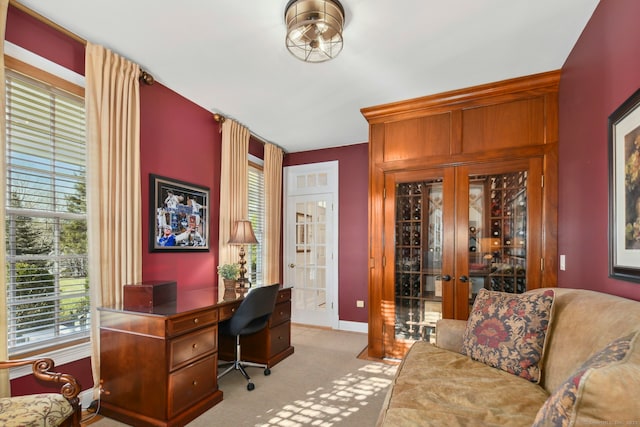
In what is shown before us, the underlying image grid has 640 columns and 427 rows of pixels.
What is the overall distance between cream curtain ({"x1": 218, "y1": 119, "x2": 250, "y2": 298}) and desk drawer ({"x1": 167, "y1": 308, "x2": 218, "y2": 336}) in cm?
129

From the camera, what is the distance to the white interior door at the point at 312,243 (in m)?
4.73

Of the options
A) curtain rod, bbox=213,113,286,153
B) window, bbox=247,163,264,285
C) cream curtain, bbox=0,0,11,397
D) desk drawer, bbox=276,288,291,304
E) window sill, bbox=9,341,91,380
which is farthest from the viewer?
window, bbox=247,163,264,285

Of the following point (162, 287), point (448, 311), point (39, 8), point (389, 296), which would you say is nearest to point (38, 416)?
point (162, 287)

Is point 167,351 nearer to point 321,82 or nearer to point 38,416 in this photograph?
point 38,416

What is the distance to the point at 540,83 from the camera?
2.76 metres

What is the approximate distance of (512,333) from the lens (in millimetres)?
1763

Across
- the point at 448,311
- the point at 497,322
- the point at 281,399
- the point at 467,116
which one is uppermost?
the point at 467,116

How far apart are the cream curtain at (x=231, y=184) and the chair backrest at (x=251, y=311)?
1084mm

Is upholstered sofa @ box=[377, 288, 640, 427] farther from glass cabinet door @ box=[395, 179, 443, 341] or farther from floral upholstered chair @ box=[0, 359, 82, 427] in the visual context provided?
floral upholstered chair @ box=[0, 359, 82, 427]

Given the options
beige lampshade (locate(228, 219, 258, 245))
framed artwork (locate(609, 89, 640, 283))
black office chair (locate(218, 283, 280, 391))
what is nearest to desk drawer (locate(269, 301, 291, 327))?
black office chair (locate(218, 283, 280, 391))

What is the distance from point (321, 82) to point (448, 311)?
2.47m

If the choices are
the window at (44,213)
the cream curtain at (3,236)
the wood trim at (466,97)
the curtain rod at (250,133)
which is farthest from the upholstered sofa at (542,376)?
the curtain rod at (250,133)

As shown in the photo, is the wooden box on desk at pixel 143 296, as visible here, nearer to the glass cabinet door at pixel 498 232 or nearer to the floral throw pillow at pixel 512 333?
the floral throw pillow at pixel 512 333

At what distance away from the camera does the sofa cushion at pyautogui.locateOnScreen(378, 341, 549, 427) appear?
1.27 meters
